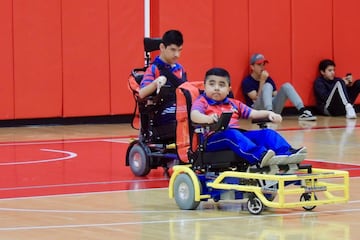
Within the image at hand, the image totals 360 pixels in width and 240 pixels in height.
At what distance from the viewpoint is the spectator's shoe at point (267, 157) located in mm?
6520

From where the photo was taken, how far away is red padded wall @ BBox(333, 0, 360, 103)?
58.1 feet

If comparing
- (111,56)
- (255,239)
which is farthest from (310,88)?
(255,239)

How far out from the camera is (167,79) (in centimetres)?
884

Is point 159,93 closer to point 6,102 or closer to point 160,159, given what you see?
point 160,159

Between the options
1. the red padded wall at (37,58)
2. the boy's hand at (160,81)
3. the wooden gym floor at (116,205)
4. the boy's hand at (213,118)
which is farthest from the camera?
the red padded wall at (37,58)

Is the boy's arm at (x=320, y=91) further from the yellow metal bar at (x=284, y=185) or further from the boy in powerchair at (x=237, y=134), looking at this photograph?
the yellow metal bar at (x=284, y=185)

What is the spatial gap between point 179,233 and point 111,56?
9.51m

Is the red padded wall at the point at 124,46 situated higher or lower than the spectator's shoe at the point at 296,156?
higher

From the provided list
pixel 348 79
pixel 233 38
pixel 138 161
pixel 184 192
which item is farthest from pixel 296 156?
pixel 348 79

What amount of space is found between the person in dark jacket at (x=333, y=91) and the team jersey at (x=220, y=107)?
30.8ft

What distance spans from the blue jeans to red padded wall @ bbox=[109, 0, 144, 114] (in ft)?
27.3

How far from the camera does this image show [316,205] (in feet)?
21.6

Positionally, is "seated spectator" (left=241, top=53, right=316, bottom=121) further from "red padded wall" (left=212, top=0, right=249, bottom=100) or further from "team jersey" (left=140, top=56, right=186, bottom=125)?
"team jersey" (left=140, top=56, right=186, bottom=125)

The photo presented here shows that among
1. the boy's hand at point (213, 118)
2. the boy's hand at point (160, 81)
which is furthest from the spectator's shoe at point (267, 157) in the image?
the boy's hand at point (160, 81)
